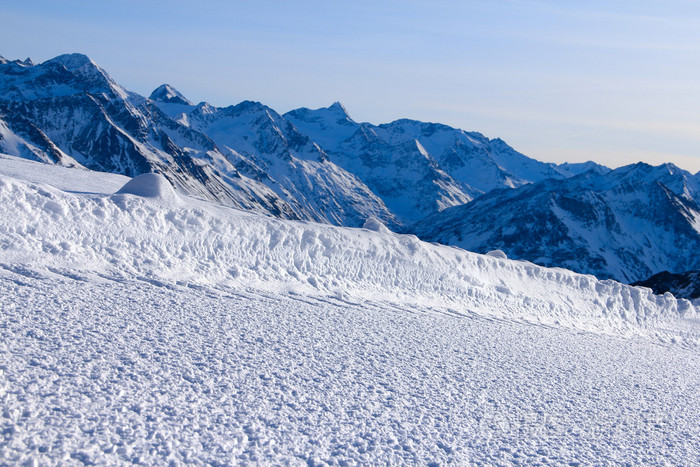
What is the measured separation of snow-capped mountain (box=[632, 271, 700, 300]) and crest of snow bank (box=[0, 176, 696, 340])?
170 feet

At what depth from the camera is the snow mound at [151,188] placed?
82.8 feet

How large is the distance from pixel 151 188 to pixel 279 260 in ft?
21.0

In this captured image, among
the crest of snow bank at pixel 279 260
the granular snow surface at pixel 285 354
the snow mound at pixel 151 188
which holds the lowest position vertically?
the granular snow surface at pixel 285 354

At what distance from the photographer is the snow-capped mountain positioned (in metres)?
82.5

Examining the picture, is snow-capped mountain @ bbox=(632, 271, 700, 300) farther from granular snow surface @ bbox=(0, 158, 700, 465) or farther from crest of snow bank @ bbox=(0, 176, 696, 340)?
granular snow surface @ bbox=(0, 158, 700, 465)

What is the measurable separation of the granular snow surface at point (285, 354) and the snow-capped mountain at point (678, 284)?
2277 inches

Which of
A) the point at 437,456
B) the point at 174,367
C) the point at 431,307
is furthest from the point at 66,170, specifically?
the point at 437,456

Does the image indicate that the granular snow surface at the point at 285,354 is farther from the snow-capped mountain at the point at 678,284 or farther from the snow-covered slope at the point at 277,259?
the snow-capped mountain at the point at 678,284

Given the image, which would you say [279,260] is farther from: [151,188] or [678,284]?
[678,284]

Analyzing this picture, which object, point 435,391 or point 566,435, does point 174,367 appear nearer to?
point 435,391

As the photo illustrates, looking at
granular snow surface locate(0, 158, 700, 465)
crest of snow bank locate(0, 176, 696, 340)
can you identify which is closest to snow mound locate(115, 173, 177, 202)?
crest of snow bank locate(0, 176, 696, 340)

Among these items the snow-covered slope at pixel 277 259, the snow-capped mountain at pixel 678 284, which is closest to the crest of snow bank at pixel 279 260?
the snow-covered slope at pixel 277 259

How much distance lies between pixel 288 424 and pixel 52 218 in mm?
13685

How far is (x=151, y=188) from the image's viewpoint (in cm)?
2545
